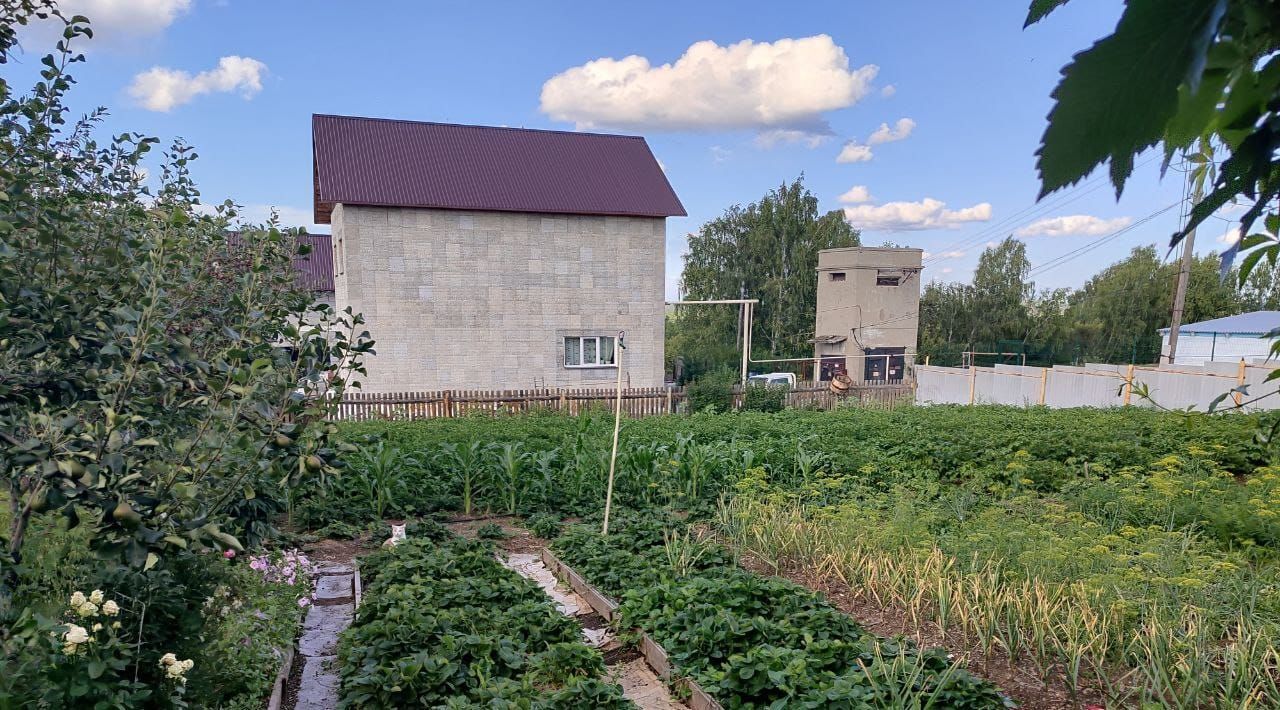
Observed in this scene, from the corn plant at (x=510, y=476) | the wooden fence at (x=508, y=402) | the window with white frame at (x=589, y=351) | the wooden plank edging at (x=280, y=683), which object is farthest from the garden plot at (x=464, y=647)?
the window with white frame at (x=589, y=351)

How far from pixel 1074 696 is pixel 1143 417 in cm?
A: 903

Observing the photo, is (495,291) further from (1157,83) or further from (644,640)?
(1157,83)

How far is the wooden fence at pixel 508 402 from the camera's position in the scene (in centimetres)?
1380

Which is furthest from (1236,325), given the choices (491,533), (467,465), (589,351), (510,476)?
(491,533)

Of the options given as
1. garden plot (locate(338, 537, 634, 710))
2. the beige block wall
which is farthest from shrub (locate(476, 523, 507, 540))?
the beige block wall

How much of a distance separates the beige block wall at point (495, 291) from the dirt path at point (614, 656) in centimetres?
1085

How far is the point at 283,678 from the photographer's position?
152 inches

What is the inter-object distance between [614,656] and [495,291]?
13.0 meters

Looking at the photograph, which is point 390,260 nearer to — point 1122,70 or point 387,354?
point 387,354

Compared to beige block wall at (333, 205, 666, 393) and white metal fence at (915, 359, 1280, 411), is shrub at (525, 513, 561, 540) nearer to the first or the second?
white metal fence at (915, 359, 1280, 411)

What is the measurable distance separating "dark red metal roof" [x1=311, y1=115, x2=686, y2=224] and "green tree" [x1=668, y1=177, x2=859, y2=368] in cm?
1528

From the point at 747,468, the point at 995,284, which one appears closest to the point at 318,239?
the point at 747,468

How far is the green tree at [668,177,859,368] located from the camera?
3291 centimetres

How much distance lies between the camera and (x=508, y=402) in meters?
14.6
